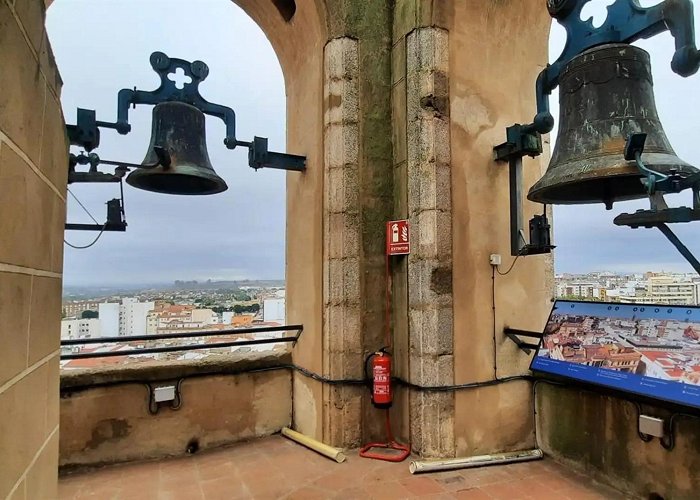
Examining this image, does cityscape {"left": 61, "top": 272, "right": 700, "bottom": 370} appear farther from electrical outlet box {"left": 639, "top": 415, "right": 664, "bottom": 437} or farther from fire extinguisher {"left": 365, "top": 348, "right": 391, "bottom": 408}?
fire extinguisher {"left": 365, "top": 348, "right": 391, "bottom": 408}

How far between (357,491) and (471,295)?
1.49 metres

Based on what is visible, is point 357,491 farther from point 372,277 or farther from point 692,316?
point 692,316

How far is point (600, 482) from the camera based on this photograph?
2.61 metres

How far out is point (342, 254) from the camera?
10.4 ft

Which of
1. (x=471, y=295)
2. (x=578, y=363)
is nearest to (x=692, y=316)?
(x=578, y=363)

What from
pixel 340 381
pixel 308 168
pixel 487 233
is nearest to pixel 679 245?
pixel 487 233

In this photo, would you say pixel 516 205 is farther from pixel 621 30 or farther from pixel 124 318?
pixel 124 318

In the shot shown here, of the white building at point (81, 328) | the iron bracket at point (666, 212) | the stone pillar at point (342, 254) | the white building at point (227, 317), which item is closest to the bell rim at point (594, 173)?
the iron bracket at point (666, 212)

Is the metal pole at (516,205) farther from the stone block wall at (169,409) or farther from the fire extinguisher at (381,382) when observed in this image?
the stone block wall at (169,409)

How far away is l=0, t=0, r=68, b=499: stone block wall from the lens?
0.76m

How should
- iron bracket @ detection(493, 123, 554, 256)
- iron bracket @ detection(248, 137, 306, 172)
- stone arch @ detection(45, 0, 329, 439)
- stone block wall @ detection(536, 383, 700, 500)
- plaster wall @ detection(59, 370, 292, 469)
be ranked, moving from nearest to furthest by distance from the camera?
1. stone block wall @ detection(536, 383, 700, 500)
2. iron bracket @ detection(493, 123, 554, 256)
3. plaster wall @ detection(59, 370, 292, 469)
4. iron bracket @ detection(248, 137, 306, 172)
5. stone arch @ detection(45, 0, 329, 439)

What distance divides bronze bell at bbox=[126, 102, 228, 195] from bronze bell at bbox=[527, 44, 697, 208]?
7.25 ft

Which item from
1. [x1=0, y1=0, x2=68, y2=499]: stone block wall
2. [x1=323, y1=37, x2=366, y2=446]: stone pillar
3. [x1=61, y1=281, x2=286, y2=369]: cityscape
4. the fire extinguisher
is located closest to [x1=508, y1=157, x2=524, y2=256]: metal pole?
[x1=323, y1=37, x2=366, y2=446]: stone pillar

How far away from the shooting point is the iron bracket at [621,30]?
5.82 feet
